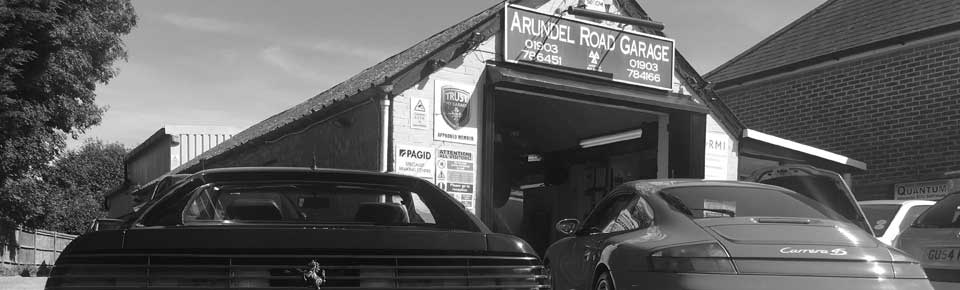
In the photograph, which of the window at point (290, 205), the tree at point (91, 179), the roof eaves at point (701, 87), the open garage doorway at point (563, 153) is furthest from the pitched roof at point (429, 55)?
the tree at point (91, 179)

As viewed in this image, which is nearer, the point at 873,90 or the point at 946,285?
the point at 946,285

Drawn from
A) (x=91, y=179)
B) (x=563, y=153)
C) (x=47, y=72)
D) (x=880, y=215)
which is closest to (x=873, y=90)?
(x=563, y=153)

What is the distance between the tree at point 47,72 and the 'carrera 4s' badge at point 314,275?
1495 cm

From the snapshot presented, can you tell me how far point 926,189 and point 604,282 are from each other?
1090cm

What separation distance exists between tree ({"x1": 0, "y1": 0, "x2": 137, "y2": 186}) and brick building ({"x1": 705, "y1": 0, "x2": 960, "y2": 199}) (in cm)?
1434

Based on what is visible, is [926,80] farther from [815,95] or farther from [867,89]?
[815,95]

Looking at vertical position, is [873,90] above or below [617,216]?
above

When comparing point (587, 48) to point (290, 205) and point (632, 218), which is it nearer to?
point (632, 218)

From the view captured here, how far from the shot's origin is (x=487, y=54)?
10.3m

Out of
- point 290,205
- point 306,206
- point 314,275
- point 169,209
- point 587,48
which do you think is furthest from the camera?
point 587,48

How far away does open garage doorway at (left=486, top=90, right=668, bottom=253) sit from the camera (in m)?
12.9

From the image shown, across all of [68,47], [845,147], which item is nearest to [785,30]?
[845,147]

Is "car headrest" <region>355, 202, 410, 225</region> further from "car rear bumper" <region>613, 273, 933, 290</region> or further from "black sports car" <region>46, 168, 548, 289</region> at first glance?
"car rear bumper" <region>613, 273, 933, 290</region>

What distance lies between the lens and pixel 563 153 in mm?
15500
